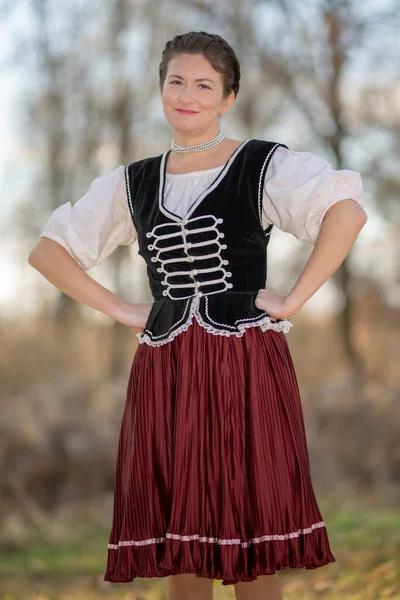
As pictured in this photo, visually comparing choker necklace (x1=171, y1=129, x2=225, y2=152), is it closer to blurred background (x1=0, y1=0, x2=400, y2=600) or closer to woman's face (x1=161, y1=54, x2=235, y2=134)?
woman's face (x1=161, y1=54, x2=235, y2=134)

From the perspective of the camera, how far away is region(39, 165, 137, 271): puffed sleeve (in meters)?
2.21

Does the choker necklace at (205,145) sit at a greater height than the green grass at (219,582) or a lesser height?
greater

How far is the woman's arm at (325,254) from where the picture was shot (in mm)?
1975

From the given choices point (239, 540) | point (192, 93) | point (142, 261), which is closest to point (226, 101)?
point (192, 93)

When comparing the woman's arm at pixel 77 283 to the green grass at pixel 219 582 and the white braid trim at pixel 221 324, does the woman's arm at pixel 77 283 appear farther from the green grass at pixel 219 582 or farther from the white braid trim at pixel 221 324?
the green grass at pixel 219 582

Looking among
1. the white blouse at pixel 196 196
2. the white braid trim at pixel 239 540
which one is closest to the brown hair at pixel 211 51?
the white blouse at pixel 196 196

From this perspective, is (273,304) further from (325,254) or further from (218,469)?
(218,469)

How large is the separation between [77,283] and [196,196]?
41 cm

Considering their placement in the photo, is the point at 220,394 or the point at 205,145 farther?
the point at 205,145

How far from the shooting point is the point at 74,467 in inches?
219

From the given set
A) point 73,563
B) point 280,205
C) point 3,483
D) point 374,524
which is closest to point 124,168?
point 280,205

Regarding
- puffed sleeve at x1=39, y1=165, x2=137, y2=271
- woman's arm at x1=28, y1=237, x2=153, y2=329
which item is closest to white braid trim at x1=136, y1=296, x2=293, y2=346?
woman's arm at x1=28, y1=237, x2=153, y2=329

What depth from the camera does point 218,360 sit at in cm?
201

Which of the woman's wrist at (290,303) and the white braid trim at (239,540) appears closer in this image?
the white braid trim at (239,540)
